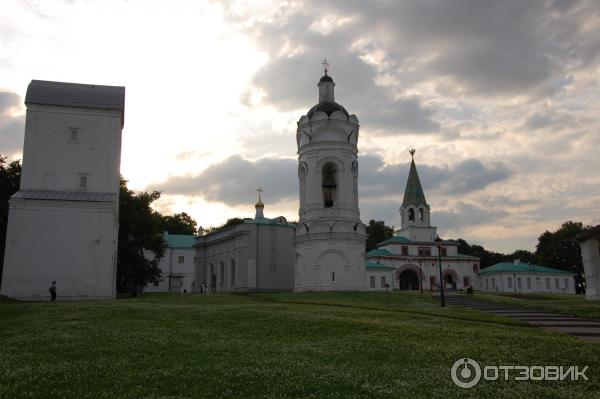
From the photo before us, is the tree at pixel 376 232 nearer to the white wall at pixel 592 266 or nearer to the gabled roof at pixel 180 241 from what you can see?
the gabled roof at pixel 180 241

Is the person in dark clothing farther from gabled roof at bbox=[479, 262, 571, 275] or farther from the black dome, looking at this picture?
gabled roof at bbox=[479, 262, 571, 275]

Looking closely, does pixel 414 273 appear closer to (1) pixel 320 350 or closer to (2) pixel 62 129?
(2) pixel 62 129

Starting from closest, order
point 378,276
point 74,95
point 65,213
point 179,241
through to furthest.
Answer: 1. point 65,213
2. point 74,95
3. point 378,276
4. point 179,241

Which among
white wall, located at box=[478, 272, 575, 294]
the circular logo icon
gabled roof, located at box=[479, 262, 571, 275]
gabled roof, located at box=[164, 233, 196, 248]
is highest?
gabled roof, located at box=[164, 233, 196, 248]

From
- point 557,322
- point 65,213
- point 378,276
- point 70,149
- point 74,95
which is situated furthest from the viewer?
point 378,276

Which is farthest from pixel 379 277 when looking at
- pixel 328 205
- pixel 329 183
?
pixel 329 183

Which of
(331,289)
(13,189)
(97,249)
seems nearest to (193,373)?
(97,249)

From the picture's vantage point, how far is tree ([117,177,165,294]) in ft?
139

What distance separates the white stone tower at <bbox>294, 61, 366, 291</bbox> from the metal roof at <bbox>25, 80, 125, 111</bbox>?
50.0 ft

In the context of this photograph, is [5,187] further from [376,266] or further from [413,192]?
[413,192]

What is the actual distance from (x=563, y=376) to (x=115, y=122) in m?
31.6

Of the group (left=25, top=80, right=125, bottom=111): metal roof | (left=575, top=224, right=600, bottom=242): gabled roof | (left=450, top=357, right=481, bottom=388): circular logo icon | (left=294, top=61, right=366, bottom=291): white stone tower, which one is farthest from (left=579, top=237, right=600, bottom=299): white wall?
(left=25, top=80, right=125, bottom=111): metal roof

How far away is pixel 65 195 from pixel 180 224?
5553 centimetres

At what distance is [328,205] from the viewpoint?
146ft
